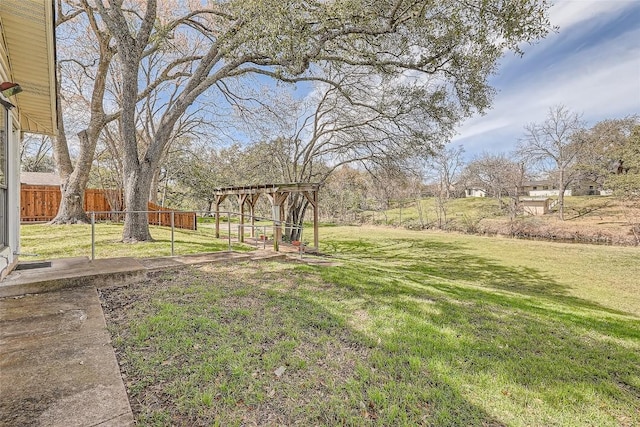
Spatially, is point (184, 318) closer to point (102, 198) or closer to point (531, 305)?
point (531, 305)

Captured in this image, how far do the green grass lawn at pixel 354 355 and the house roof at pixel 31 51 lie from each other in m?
3.37

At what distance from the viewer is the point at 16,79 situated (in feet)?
13.9

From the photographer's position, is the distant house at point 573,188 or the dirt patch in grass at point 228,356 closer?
the dirt patch in grass at point 228,356

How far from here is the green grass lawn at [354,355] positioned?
2132mm

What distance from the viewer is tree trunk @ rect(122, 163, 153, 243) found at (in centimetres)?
773

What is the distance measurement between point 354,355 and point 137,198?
7.40 meters

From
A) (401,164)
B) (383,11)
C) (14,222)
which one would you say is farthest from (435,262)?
(14,222)

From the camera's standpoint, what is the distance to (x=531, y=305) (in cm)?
580

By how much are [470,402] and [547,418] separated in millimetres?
562

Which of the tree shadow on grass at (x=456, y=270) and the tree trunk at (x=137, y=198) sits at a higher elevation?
the tree trunk at (x=137, y=198)

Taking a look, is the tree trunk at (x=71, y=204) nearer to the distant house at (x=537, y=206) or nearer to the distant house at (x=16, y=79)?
the distant house at (x=16, y=79)

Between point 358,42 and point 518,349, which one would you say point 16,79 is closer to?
point 358,42

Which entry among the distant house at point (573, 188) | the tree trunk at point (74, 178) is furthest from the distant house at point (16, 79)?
the distant house at point (573, 188)

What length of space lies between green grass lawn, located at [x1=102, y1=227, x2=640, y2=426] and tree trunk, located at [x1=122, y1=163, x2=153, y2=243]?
3.61m
